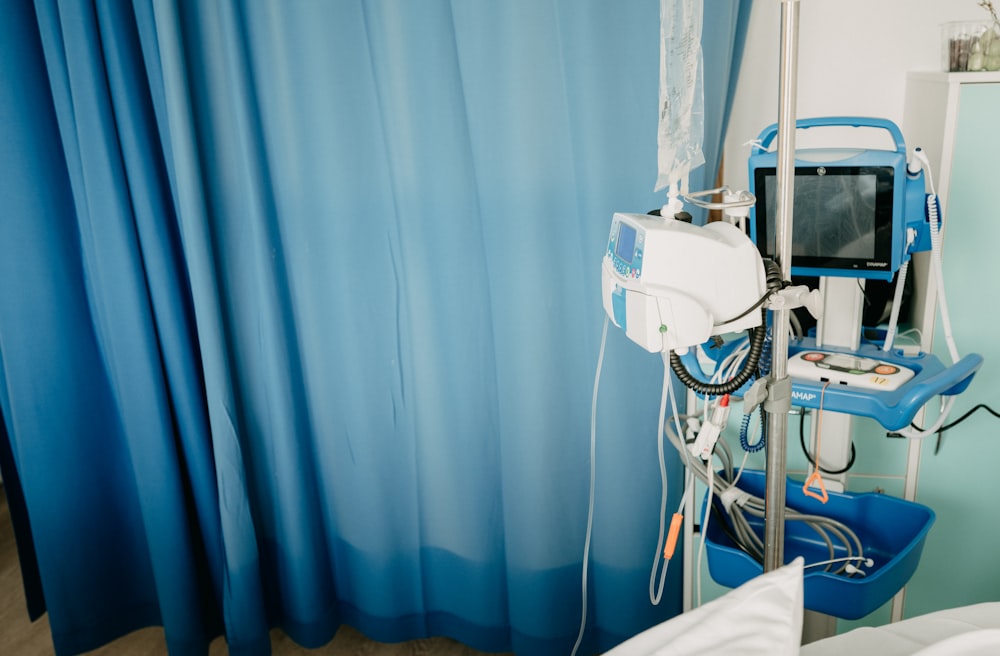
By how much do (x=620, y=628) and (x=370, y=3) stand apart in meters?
1.41

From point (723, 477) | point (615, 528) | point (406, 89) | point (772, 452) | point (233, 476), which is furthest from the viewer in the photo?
point (233, 476)

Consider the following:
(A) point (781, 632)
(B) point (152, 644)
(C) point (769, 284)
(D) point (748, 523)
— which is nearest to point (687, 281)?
(C) point (769, 284)

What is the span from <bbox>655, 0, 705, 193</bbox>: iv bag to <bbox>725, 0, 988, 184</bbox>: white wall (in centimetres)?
65

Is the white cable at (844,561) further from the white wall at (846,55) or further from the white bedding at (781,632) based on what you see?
the white wall at (846,55)

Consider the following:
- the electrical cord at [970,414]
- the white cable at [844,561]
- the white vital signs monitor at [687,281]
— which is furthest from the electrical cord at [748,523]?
the white vital signs monitor at [687,281]

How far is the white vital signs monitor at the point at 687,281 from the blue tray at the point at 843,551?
50cm

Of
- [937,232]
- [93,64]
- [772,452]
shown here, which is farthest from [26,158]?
[937,232]

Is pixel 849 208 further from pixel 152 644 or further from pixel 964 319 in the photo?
pixel 152 644

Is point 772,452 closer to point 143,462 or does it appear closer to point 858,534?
point 858,534

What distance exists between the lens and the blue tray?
51.3 inches

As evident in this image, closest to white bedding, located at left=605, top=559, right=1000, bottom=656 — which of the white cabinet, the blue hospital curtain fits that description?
the white cabinet

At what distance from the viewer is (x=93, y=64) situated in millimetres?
1699

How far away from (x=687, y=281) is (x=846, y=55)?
1.00 m

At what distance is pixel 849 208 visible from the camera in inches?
49.1
